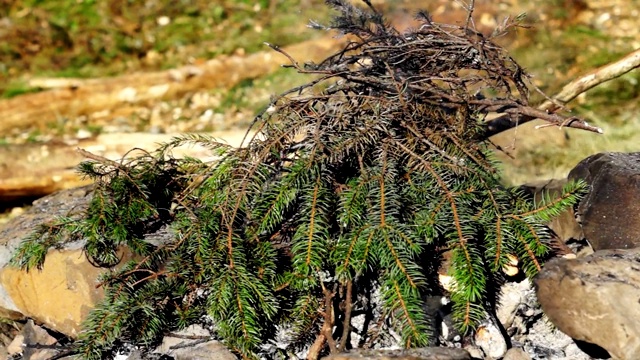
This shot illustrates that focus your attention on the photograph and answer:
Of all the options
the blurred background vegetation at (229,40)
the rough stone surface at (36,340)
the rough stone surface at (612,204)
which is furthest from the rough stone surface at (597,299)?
the blurred background vegetation at (229,40)

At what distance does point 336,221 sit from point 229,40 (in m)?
5.58

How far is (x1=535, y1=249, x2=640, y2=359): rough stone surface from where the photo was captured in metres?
2.23

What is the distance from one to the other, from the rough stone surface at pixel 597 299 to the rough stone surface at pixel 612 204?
10.9 inches

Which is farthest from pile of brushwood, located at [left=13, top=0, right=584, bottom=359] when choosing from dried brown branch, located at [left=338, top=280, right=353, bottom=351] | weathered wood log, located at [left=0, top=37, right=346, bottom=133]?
weathered wood log, located at [left=0, top=37, right=346, bottom=133]

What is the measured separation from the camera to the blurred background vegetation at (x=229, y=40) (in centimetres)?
658

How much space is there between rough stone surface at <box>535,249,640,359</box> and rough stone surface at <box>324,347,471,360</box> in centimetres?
37

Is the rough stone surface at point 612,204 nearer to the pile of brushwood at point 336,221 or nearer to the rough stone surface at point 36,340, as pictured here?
the pile of brushwood at point 336,221

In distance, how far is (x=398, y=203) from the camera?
255 cm

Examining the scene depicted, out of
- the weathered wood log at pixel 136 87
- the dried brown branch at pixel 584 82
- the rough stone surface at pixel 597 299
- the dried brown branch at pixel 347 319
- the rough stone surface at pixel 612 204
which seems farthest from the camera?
the weathered wood log at pixel 136 87

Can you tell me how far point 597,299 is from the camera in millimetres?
2273

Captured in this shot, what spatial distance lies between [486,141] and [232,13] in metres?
5.91

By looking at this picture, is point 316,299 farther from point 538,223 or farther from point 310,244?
point 538,223

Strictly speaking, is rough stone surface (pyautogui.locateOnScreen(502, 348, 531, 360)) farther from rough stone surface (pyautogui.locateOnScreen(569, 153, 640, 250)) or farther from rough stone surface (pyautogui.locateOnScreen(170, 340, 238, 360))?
rough stone surface (pyautogui.locateOnScreen(170, 340, 238, 360))

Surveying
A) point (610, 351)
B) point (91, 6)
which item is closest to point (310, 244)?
point (610, 351)
